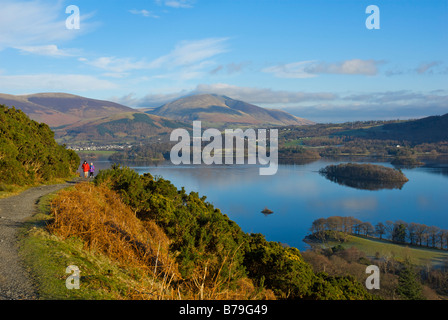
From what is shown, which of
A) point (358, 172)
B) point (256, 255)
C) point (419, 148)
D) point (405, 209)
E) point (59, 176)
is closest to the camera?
point (256, 255)

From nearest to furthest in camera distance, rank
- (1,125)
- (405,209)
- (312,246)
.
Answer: (1,125) < (312,246) < (405,209)

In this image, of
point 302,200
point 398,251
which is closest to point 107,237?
point 398,251

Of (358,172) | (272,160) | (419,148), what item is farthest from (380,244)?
(419,148)

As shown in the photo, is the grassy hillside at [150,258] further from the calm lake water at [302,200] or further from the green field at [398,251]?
the calm lake water at [302,200]

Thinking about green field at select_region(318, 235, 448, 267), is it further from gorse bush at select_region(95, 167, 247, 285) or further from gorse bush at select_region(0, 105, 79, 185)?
gorse bush at select_region(0, 105, 79, 185)

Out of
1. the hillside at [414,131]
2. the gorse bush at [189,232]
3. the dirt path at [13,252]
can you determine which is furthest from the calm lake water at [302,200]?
the hillside at [414,131]

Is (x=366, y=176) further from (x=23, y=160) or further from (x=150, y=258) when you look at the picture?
(x=150, y=258)

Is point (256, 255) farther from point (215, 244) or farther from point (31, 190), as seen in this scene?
point (31, 190)
